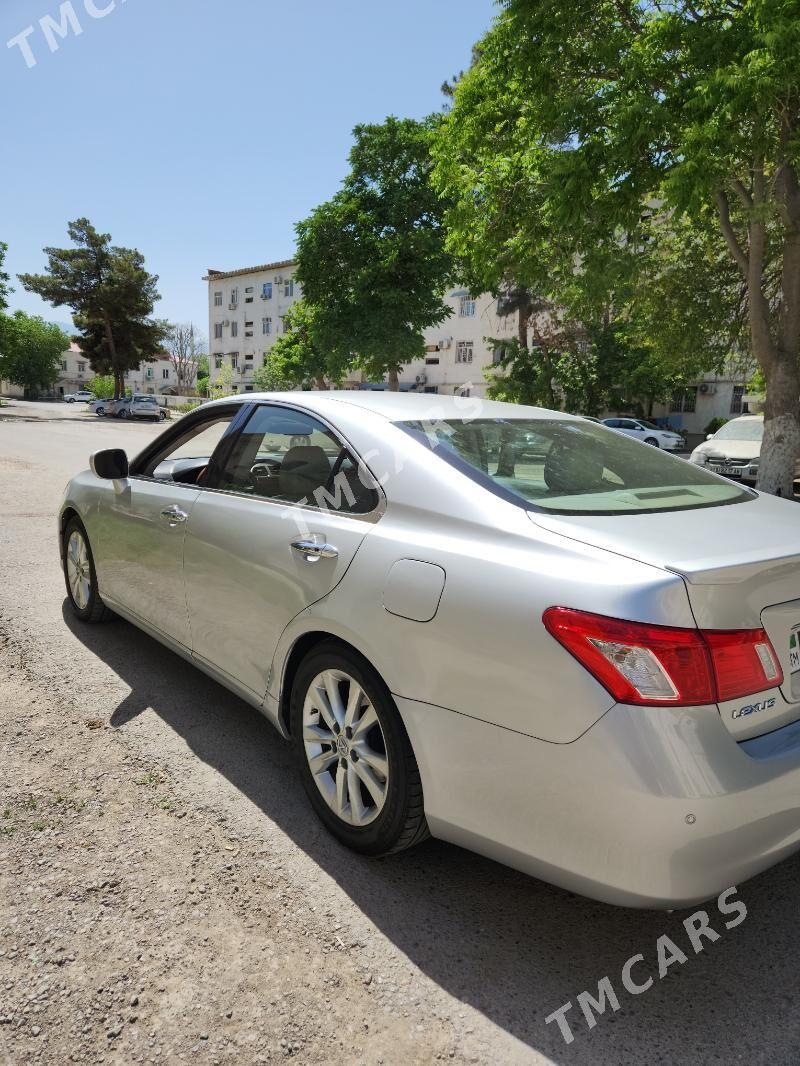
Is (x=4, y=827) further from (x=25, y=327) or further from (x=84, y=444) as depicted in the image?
(x=25, y=327)

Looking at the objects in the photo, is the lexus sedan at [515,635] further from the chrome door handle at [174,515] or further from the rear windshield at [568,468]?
the chrome door handle at [174,515]

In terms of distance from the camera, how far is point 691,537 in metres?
2.11

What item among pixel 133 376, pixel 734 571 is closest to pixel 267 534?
pixel 734 571

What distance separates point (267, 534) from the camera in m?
2.95

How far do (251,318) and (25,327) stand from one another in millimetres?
29495

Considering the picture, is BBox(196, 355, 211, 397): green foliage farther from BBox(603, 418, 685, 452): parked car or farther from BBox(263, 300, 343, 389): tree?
BBox(603, 418, 685, 452): parked car

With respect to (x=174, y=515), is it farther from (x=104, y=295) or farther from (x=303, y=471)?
(x=104, y=295)

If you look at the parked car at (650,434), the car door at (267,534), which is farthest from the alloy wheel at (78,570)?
the parked car at (650,434)

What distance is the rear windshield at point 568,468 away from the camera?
2.46 m

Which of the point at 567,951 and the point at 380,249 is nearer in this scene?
the point at 567,951

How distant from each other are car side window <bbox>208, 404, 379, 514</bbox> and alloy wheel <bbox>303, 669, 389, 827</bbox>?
0.64 m

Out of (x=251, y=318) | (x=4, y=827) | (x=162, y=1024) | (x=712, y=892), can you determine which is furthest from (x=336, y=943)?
(x=251, y=318)

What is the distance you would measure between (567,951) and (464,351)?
50.8 metres

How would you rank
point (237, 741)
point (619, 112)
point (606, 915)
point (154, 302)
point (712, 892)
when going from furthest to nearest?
1. point (154, 302)
2. point (619, 112)
3. point (237, 741)
4. point (606, 915)
5. point (712, 892)
